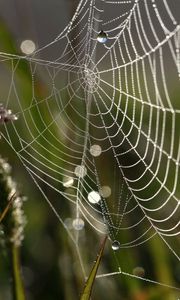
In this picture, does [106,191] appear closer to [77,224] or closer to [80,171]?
[80,171]

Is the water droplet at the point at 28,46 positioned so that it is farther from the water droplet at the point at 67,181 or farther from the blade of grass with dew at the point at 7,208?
the blade of grass with dew at the point at 7,208

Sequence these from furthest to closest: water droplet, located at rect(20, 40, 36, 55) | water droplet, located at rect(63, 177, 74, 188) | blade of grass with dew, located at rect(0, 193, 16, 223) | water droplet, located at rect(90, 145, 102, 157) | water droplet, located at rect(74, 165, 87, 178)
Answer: water droplet, located at rect(20, 40, 36, 55) < water droplet, located at rect(90, 145, 102, 157) < water droplet, located at rect(74, 165, 87, 178) < water droplet, located at rect(63, 177, 74, 188) < blade of grass with dew, located at rect(0, 193, 16, 223)

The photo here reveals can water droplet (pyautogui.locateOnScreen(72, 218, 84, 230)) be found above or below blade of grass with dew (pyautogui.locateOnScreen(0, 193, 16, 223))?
above

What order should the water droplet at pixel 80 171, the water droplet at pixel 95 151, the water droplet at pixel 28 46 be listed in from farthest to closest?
the water droplet at pixel 28 46 → the water droplet at pixel 95 151 → the water droplet at pixel 80 171

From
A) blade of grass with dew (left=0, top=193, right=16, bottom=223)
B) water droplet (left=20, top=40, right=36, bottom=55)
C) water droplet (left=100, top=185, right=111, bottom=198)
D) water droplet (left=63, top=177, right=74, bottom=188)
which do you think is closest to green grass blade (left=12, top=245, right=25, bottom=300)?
blade of grass with dew (left=0, top=193, right=16, bottom=223)

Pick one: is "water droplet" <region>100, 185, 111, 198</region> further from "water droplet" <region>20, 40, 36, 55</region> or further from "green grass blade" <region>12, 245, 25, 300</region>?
"green grass blade" <region>12, 245, 25, 300</region>

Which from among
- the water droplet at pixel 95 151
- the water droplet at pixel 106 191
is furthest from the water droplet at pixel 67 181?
the water droplet at pixel 95 151

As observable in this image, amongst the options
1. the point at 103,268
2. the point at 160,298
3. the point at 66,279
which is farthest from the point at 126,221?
the point at 160,298

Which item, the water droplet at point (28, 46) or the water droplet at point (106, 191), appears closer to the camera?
the water droplet at point (106, 191)

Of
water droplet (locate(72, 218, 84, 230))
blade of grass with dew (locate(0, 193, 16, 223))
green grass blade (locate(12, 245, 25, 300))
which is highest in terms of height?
water droplet (locate(72, 218, 84, 230))

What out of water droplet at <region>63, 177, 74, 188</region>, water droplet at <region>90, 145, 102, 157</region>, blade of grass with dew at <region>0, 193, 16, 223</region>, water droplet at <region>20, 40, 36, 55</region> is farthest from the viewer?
water droplet at <region>20, 40, 36, 55</region>

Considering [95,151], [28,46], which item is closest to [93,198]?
[95,151]
